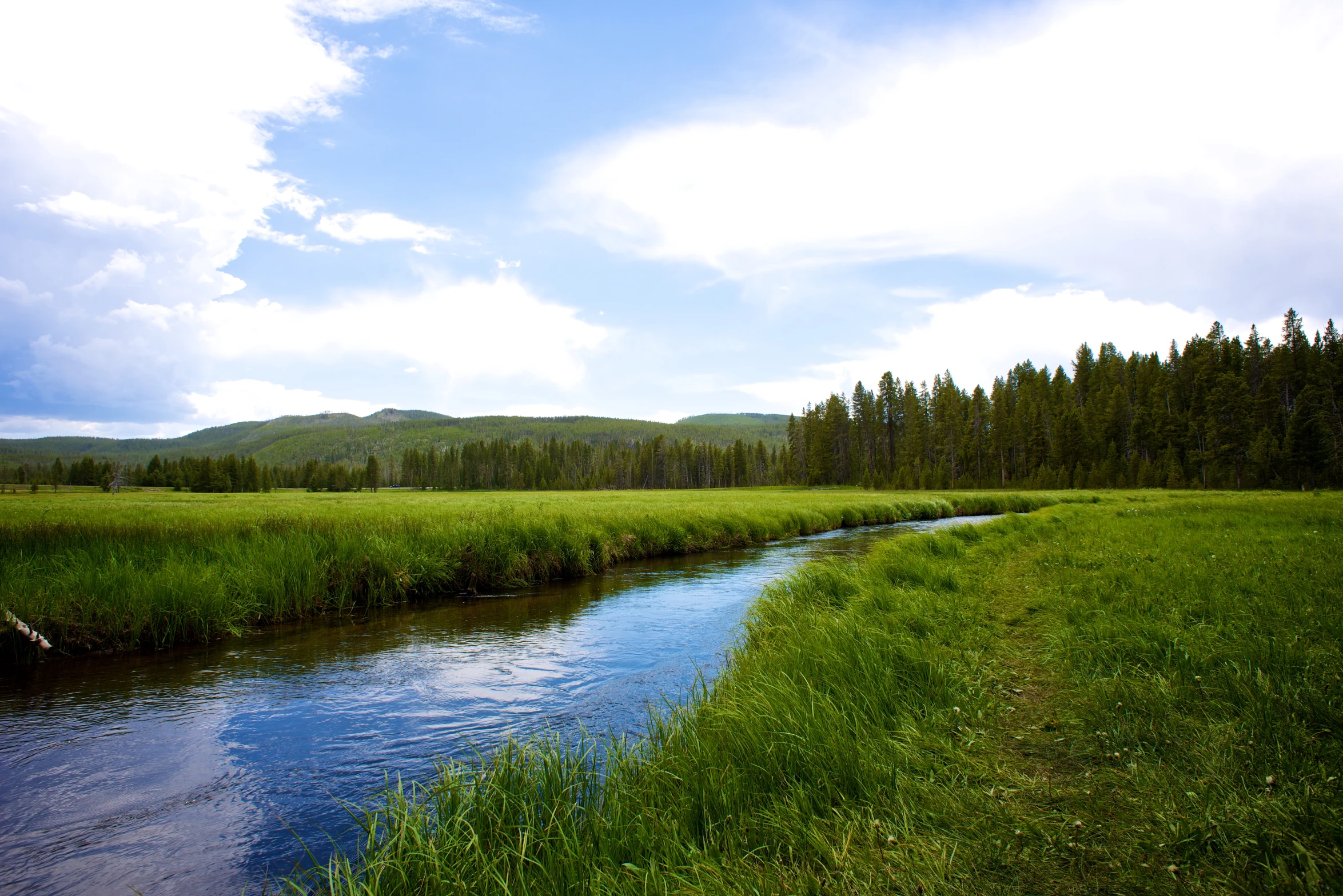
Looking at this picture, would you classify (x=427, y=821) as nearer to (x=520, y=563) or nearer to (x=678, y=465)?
(x=520, y=563)

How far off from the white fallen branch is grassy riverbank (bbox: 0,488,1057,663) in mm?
154

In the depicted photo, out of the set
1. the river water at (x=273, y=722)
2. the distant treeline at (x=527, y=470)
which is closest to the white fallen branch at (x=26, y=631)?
the river water at (x=273, y=722)

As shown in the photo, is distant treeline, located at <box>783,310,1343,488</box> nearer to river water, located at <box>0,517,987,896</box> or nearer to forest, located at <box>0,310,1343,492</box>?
forest, located at <box>0,310,1343,492</box>

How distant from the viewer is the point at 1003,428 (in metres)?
86.6

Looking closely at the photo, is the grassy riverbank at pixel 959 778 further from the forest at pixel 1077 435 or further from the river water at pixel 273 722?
the forest at pixel 1077 435

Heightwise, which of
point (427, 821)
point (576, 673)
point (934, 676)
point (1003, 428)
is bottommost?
point (576, 673)

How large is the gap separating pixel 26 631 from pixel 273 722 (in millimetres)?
5141

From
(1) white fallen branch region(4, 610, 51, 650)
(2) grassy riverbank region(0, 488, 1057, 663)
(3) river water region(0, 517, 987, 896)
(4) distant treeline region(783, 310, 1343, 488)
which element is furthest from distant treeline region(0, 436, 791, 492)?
(3) river water region(0, 517, 987, 896)

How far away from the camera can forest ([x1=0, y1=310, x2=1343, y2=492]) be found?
61656 mm

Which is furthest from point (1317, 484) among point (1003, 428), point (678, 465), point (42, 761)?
point (678, 465)

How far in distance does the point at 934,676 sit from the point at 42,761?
29.2 ft

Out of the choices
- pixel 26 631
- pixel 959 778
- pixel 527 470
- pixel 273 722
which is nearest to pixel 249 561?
pixel 26 631

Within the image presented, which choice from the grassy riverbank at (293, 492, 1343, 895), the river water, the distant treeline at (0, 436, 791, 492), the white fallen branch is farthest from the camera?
the distant treeline at (0, 436, 791, 492)

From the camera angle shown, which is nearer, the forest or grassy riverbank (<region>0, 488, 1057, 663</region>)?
grassy riverbank (<region>0, 488, 1057, 663</region>)
